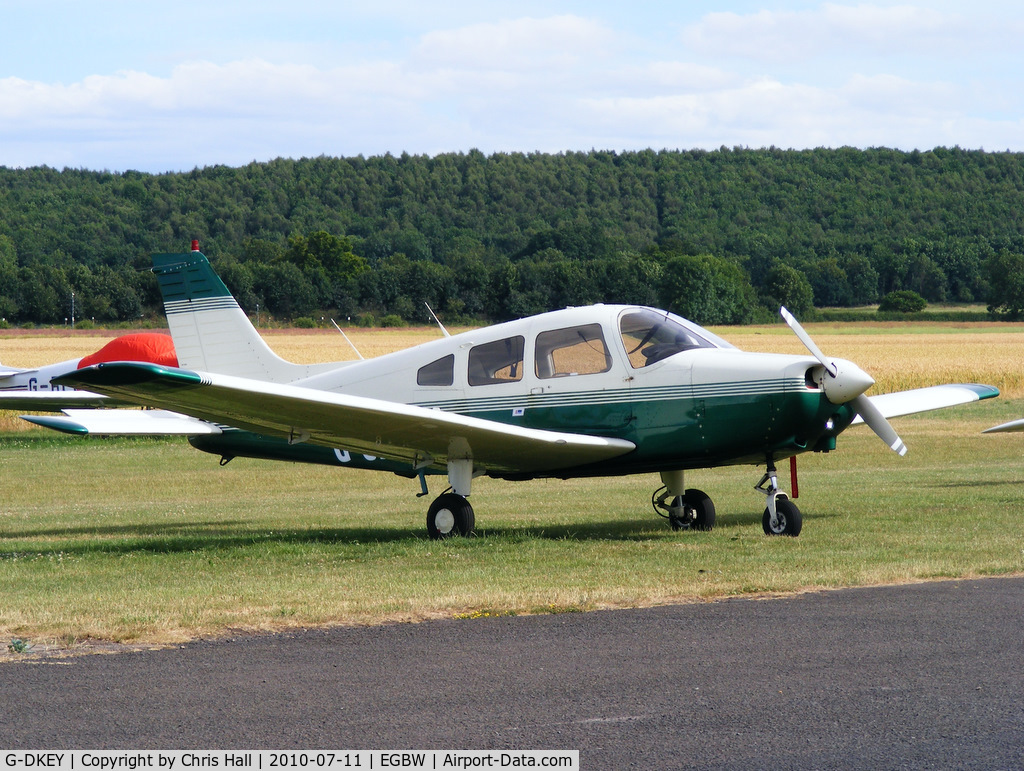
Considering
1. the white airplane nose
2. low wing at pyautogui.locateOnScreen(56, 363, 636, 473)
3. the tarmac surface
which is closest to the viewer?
the tarmac surface

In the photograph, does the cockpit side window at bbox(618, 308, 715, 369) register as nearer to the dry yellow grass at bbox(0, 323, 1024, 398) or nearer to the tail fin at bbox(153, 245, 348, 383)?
the tail fin at bbox(153, 245, 348, 383)

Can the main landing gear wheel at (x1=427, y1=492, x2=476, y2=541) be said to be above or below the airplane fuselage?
below

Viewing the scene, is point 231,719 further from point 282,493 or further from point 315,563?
point 282,493

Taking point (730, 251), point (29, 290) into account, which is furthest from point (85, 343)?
point (730, 251)

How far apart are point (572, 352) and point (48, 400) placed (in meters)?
15.5

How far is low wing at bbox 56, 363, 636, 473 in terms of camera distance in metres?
9.38

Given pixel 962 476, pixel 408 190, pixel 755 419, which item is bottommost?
pixel 962 476

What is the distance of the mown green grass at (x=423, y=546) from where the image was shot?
7.70m

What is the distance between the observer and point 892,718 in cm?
484

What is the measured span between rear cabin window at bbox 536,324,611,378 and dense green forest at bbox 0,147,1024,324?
69288 mm

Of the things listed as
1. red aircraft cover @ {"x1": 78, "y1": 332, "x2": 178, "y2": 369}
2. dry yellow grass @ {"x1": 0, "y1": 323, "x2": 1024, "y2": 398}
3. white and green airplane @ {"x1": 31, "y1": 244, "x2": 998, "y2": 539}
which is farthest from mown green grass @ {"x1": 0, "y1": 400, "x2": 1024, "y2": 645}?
dry yellow grass @ {"x1": 0, "y1": 323, "x2": 1024, "y2": 398}

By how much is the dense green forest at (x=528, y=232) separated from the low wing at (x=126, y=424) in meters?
67.3

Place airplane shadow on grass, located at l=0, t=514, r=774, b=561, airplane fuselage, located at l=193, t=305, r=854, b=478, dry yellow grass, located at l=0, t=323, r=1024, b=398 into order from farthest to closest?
dry yellow grass, located at l=0, t=323, r=1024, b=398
airplane shadow on grass, located at l=0, t=514, r=774, b=561
airplane fuselage, located at l=193, t=305, r=854, b=478

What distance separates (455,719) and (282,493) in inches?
554
